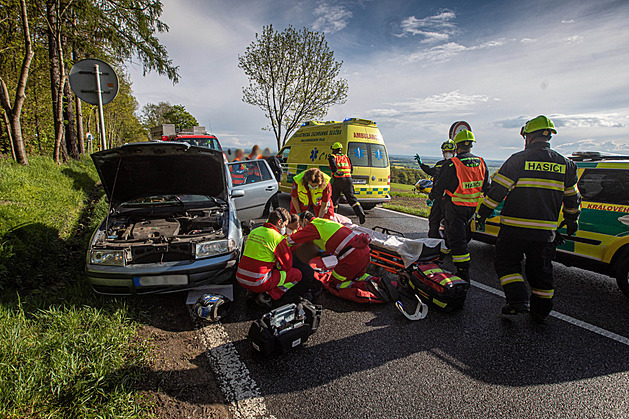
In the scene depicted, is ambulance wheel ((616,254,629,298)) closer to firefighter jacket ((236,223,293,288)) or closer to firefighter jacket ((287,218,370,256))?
firefighter jacket ((287,218,370,256))

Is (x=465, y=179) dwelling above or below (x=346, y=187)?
above

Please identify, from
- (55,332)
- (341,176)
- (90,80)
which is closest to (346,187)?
(341,176)

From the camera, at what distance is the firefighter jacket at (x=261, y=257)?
3.27 meters

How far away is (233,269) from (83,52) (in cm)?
1177

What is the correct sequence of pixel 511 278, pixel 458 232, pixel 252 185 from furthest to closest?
pixel 252 185 < pixel 458 232 < pixel 511 278

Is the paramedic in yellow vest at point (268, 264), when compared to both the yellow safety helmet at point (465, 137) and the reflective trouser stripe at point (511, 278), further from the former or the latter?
the yellow safety helmet at point (465, 137)

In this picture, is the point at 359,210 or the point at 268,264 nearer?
the point at 268,264

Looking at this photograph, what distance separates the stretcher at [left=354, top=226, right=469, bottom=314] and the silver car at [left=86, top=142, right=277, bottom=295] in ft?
6.53

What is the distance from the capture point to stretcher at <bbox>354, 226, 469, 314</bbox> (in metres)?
3.38

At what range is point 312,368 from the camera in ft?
8.15

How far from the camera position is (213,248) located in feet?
11.4

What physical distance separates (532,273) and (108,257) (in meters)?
4.39

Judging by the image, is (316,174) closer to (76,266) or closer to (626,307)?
(76,266)

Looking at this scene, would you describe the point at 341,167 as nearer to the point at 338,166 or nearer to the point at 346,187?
the point at 338,166
